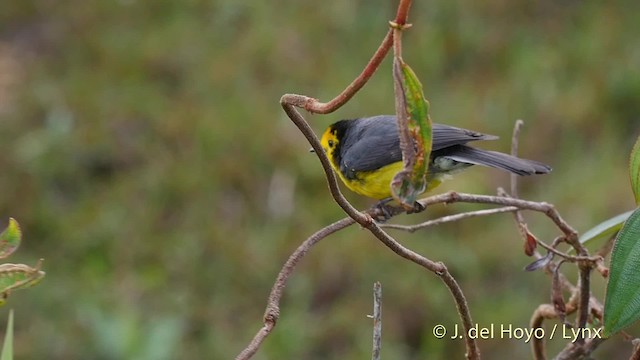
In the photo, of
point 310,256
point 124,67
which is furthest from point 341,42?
point 310,256

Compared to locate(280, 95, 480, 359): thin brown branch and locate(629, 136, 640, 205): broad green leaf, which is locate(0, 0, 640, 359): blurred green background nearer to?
locate(629, 136, 640, 205): broad green leaf

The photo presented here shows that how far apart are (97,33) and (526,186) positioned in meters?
3.02

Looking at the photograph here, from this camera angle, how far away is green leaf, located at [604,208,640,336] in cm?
143

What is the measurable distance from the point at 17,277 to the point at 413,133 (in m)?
0.61

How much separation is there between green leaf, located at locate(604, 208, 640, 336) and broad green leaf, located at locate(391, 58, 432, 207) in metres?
0.41

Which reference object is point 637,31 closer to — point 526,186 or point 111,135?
point 526,186

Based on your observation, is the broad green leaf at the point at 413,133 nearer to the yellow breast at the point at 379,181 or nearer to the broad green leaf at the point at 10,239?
the broad green leaf at the point at 10,239

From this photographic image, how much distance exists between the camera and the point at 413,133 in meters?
1.16

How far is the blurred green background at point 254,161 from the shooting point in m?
4.66

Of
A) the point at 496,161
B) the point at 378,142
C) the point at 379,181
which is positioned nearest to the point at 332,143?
the point at 378,142

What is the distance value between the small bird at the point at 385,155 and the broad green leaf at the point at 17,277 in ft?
6.16

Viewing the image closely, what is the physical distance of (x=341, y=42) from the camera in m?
6.20

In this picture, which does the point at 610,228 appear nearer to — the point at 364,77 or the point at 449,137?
the point at 364,77

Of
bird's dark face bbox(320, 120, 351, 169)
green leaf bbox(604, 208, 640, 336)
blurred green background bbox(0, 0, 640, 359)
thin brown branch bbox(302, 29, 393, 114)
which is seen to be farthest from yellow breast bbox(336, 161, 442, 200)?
thin brown branch bbox(302, 29, 393, 114)
